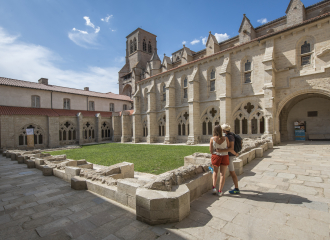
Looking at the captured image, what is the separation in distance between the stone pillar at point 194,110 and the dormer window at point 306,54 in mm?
9355

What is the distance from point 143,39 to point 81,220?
4528 cm

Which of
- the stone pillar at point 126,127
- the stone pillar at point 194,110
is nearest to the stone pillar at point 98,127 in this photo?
the stone pillar at point 126,127

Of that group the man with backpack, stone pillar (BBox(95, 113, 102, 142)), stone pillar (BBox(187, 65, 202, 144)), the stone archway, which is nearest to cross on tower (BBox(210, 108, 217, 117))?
stone pillar (BBox(187, 65, 202, 144))

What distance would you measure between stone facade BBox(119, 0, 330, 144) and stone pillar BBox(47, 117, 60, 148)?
1228cm

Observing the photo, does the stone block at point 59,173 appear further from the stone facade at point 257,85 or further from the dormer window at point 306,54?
the dormer window at point 306,54

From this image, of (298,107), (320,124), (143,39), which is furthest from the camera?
(143,39)

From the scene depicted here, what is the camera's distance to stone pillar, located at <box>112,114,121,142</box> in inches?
1079

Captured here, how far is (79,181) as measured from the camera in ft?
15.9

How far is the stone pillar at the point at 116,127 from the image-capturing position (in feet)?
89.9

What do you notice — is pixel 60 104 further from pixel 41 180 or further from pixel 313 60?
pixel 313 60

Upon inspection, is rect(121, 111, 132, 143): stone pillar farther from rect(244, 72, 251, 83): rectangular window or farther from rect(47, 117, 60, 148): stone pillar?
rect(244, 72, 251, 83): rectangular window

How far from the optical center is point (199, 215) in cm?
316

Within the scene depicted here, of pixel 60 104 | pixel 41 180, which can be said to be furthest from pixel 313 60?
pixel 60 104

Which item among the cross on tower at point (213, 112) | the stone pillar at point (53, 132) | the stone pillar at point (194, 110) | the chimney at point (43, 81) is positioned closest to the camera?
the cross on tower at point (213, 112)
